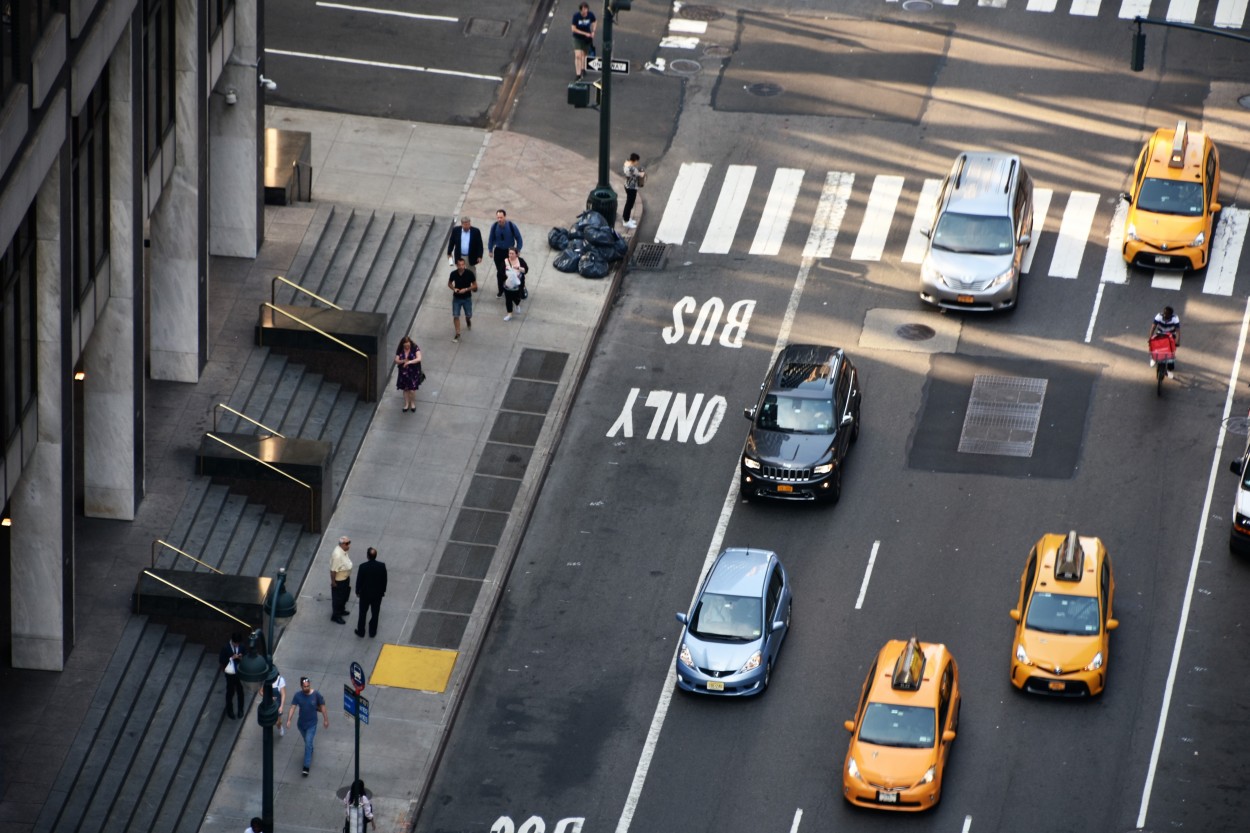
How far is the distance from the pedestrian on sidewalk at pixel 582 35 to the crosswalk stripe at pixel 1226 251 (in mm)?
14713

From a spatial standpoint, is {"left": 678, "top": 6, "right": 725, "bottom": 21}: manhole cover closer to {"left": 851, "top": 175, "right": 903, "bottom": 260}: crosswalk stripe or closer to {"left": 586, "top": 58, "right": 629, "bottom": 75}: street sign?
{"left": 851, "top": 175, "right": 903, "bottom": 260}: crosswalk stripe

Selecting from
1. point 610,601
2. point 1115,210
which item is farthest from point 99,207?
point 1115,210

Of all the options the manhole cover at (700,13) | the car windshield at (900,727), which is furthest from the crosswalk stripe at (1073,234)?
the car windshield at (900,727)

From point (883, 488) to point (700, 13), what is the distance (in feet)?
62.3

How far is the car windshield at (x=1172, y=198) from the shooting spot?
49.7 metres

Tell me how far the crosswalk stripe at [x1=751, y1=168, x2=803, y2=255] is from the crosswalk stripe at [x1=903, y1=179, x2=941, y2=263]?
2615 mm

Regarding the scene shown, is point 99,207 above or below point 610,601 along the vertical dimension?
above

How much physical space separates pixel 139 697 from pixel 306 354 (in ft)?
31.0

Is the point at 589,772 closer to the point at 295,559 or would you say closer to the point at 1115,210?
the point at 295,559

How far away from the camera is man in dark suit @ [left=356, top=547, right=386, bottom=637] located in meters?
41.2

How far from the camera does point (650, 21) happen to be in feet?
194

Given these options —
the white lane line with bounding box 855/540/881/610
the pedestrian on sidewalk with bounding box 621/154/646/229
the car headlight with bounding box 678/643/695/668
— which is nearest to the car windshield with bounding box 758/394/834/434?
the white lane line with bounding box 855/540/881/610

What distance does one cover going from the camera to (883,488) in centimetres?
→ 4438

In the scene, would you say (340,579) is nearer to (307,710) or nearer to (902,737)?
(307,710)
